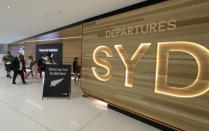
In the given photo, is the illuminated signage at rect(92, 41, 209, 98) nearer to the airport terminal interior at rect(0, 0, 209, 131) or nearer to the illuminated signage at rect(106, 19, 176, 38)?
the airport terminal interior at rect(0, 0, 209, 131)

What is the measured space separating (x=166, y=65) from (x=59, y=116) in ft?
9.15

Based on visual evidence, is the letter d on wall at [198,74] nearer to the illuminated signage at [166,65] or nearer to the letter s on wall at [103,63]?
the illuminated signage at [166,65]

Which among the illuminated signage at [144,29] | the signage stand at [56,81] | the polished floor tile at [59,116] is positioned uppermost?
the illuminated signage at [144,29]

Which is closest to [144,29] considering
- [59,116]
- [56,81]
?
[59,116]

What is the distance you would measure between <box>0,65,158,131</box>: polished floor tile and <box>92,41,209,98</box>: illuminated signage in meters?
0.96

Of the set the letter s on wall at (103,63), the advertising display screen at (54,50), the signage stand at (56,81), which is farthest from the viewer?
the advertising display screen at (54,50)

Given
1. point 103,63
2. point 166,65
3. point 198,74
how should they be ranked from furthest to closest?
point 103,63, point 166,65, point 198,74

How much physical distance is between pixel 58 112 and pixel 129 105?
1.91 meters

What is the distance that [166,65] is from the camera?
2227mm

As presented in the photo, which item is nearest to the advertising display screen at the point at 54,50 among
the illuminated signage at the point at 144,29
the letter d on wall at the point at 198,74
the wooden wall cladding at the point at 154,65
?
the wooden wall cladding at the point at 154,65

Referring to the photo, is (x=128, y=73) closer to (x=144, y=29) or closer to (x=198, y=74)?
(x=144, y=29)

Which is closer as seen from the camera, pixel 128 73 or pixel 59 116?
pixel 59 116

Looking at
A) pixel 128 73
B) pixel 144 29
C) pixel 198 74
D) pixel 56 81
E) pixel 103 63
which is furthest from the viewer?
→ pixel 56 81

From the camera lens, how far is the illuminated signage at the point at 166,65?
1848mm
